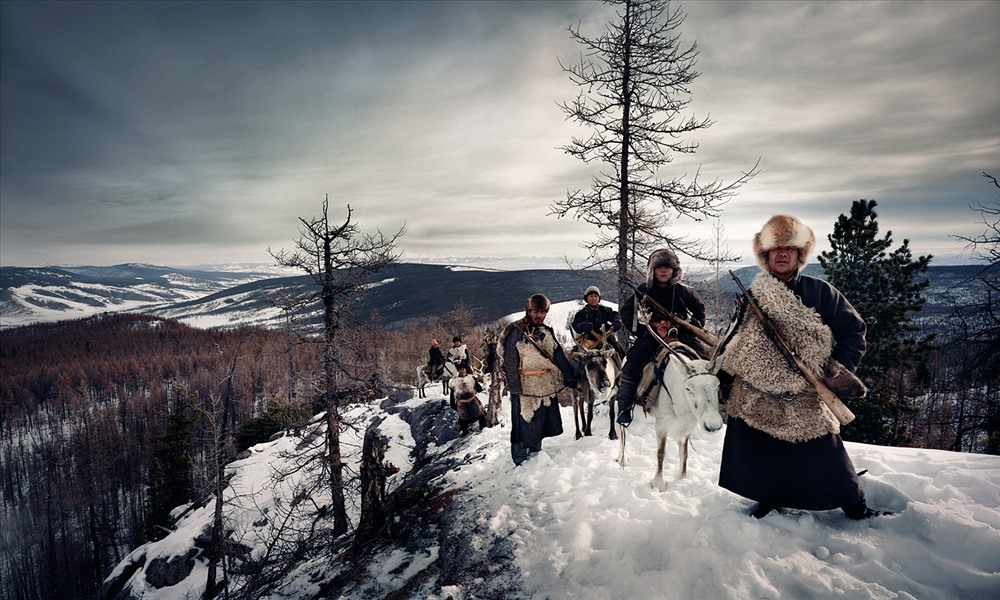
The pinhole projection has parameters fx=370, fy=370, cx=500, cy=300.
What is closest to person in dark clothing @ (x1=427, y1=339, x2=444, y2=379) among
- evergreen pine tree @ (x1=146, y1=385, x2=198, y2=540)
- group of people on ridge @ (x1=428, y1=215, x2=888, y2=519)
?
group of people on ridge @ (x1=428, y1=215, x2=888, y2=519)

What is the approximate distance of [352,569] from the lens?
16.6 feet

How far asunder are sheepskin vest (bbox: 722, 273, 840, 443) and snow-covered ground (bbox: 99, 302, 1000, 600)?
3.02 feet

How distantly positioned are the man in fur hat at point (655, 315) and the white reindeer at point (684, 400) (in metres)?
0.36

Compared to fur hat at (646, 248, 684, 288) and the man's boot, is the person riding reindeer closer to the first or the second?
fur hat at (646, 248, 684, 288)

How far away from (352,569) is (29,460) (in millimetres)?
91743

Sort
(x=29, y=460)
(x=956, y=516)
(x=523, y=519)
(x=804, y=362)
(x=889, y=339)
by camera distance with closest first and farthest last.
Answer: (x=956, y=516)
(x=804, y=362)
(x=523, y=519)
(x=889, y=339)
(x=29, y=460)

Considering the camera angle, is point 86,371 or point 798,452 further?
point 86,371

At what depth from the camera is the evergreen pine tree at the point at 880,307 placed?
1354cm

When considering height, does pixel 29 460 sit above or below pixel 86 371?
below

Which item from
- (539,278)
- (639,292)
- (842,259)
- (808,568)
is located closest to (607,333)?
(639,292)

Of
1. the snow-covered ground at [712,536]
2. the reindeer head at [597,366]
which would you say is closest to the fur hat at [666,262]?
the reindeer head at [597,366]

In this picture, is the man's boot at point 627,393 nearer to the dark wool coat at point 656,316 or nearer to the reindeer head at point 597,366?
the dark wool coat at point 656,316

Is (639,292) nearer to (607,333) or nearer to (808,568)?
(607,333)

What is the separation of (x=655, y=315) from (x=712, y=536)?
2706 mm
